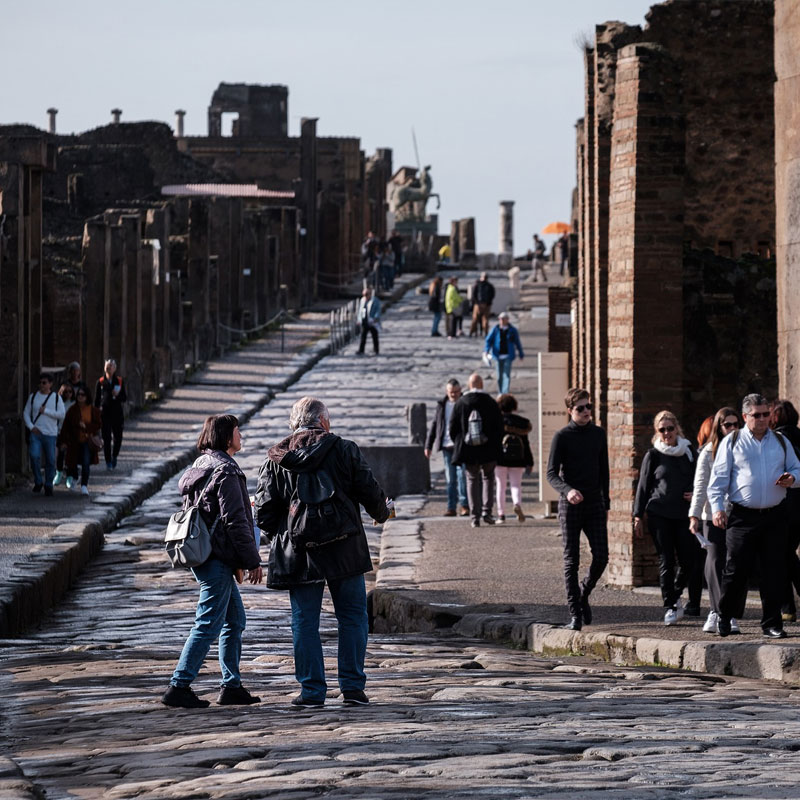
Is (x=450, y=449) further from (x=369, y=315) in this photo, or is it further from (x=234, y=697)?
(x=369, y=315)

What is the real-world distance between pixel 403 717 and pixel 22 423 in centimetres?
1523

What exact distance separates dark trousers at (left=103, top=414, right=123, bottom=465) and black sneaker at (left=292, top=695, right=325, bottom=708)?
14.2 m

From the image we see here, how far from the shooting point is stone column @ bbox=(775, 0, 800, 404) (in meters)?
13.5

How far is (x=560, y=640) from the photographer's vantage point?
456 inches

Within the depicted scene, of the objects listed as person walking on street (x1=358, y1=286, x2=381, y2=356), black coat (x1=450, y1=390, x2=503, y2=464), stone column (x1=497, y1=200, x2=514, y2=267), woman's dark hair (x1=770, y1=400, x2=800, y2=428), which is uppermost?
stone column (x1=497, y1=200, x2=514, y2=267)

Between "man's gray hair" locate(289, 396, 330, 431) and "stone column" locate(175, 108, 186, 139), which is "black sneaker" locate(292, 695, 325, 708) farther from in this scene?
"stone column" locate(175, 108, 186, 139)

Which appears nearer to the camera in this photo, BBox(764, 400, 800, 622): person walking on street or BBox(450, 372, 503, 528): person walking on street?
BBox(764, 400, 800, 622): person walking on street

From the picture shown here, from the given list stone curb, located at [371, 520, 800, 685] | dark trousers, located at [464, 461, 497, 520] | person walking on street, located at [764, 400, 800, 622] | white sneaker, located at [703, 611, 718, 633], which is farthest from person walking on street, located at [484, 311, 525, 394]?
white sneaker, located at [703, 611, 718, 633]

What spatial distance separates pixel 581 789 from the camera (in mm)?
6180

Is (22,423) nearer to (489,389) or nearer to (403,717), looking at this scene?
(489,389)

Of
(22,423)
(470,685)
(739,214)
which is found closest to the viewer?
(470,685)

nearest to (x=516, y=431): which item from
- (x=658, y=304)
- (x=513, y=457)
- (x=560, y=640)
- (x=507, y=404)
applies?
(x=513, y=457)

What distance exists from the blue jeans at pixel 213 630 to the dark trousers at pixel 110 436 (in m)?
13.8

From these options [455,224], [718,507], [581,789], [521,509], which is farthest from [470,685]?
[455,224]
